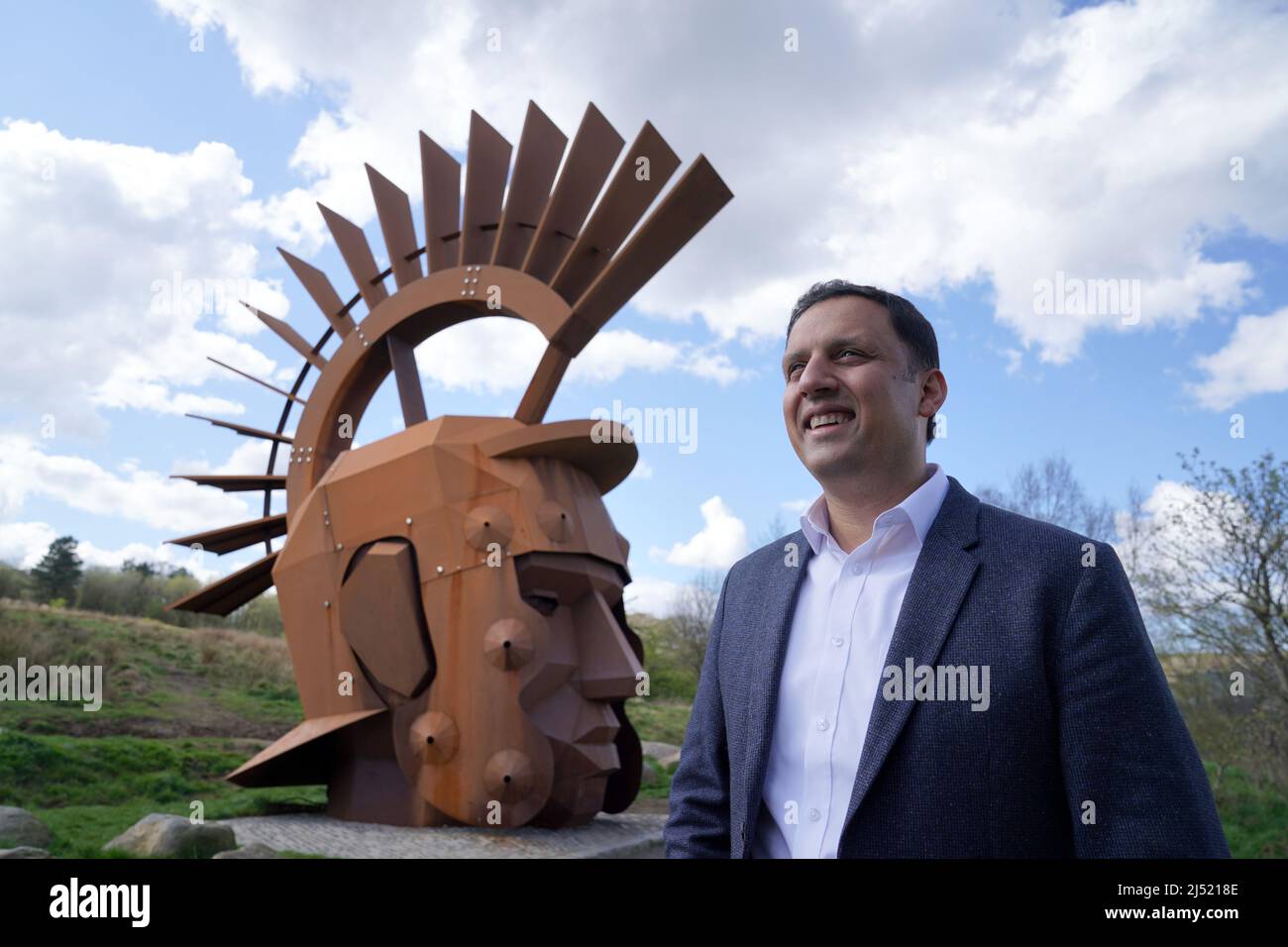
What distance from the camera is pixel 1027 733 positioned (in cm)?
171

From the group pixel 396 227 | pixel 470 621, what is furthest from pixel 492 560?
pixel 396 227

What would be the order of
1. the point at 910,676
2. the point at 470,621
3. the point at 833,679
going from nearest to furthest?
the point at 910,676, the point at 833,679, the point at 470,621

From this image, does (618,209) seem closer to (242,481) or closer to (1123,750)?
(242,481)

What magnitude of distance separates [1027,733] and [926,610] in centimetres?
30

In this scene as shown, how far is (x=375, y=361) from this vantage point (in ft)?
36.1

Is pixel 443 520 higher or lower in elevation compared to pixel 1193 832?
higher

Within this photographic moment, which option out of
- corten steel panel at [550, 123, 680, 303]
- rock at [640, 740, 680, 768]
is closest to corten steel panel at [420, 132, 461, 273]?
corten steel panel at [550, 123, 680, 303]

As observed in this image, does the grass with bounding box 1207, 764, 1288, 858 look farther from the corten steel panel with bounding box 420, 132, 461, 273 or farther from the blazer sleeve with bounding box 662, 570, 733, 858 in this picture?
the blazer sleeve with bounding box 662, 570, 733, 858

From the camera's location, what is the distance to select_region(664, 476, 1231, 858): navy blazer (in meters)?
1.66
